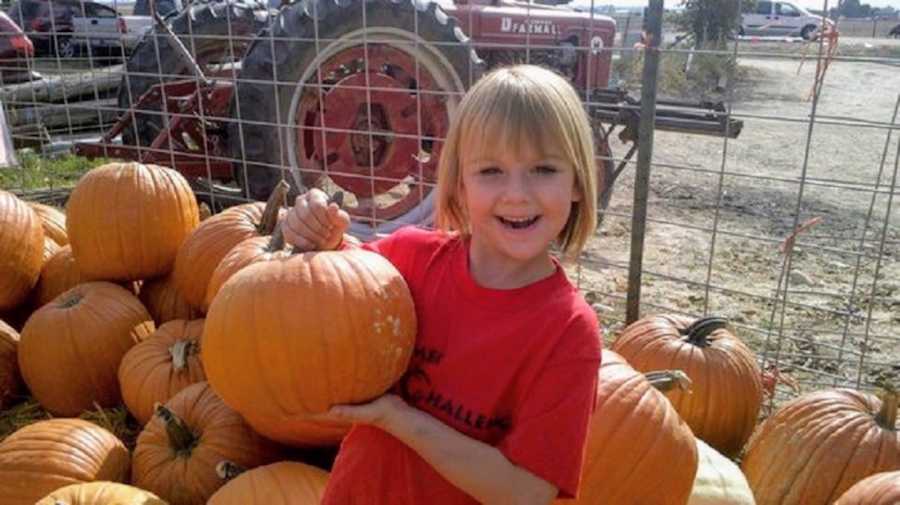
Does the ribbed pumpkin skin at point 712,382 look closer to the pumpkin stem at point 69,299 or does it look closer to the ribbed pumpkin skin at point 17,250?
the pumpkin stem at point 69,299

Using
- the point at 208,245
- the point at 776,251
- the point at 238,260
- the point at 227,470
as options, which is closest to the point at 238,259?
the point at 238,260

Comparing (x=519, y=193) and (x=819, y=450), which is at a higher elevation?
(x=519, y=193)

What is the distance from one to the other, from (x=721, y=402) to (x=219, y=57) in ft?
17.0

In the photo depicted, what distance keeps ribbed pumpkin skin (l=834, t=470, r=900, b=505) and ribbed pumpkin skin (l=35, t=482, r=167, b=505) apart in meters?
1.66

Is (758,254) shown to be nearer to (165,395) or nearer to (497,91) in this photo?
(165,395)

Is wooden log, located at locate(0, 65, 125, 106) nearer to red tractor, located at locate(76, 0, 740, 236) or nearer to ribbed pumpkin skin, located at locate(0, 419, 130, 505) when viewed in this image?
red tractor, located at locate(76, 0, 740, 236)

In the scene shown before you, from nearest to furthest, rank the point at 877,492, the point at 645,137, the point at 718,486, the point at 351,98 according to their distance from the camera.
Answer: the point at 877,492, the point at 718,486, the point at 645,137, the point at 351,98

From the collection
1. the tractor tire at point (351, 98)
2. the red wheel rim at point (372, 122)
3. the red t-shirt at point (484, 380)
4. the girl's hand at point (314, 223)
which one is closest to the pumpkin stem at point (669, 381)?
the red t-shirt at point (484, 380)

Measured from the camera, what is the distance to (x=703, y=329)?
270 cm

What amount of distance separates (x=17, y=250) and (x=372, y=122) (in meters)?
2.39

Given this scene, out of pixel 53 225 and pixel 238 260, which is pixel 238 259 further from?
pixel 53 225

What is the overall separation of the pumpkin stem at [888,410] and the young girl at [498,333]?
1.19 metres

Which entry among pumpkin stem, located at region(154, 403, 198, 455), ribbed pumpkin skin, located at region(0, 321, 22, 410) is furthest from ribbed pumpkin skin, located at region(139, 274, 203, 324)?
pumpkin stem, located at region(154, 403, 198, 455)

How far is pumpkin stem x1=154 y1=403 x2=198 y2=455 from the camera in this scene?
2.15 metres
